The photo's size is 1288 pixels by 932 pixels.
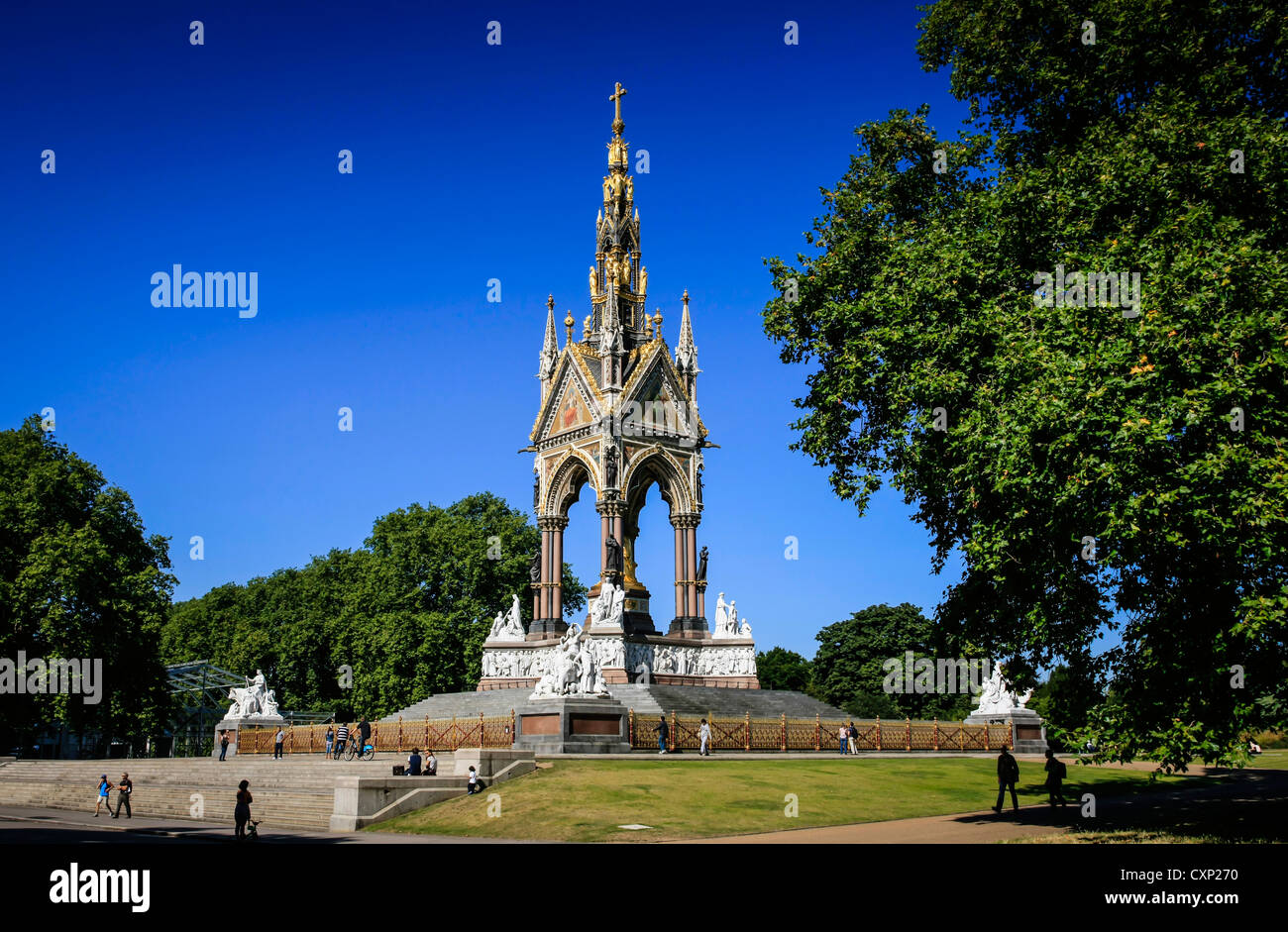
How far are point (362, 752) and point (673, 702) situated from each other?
32.2 ft

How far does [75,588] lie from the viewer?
39.9 meters

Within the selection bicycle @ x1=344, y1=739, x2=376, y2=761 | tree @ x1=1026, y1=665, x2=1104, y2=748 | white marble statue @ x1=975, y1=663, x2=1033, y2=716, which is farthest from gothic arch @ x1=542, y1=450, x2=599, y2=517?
tree @ x1=1026, y1=665, x2=1104, y2=748

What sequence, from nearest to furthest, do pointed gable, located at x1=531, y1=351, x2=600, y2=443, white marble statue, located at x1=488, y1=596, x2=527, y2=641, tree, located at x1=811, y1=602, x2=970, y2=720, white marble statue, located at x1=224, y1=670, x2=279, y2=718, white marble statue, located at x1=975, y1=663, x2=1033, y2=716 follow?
1. white marble statue, located at x1=975, y1=663, x2=1033, y2=716
2. white marble statue, located at x1=224, y1=670, x2=279, y2=718
3. white marble statue, located at x1=488, y1=596, x2=527, y2=641
4. pointed gable, located at x1=531, y1=351, x2=600, y2=443
5. tree, located at x1=811, y1=602, x2=970, y2=720

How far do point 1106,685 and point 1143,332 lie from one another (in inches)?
258

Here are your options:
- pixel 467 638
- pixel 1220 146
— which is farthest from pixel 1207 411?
pixel 467 638

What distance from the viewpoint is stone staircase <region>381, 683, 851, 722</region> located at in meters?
33.9

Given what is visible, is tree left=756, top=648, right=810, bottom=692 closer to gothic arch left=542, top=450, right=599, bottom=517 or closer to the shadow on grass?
gothic arch left=542, top=450, right=599, bottom=517

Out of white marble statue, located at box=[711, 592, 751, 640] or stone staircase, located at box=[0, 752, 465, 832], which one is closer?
stone staircase, located at box=[0, 752, 465, 832]

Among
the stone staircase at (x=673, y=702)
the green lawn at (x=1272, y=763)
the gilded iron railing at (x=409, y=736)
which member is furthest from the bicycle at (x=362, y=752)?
the green lawn at (x=1272, y=763)

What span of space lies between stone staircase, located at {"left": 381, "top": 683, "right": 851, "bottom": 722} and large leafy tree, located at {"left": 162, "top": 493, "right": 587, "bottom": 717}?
13.8 meters

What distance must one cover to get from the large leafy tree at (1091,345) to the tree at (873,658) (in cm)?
4273

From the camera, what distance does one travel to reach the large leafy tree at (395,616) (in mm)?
54750

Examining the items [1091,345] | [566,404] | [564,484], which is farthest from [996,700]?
[1091,345]

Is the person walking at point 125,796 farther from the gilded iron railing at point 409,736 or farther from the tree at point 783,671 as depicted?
the tree at point 783,671
